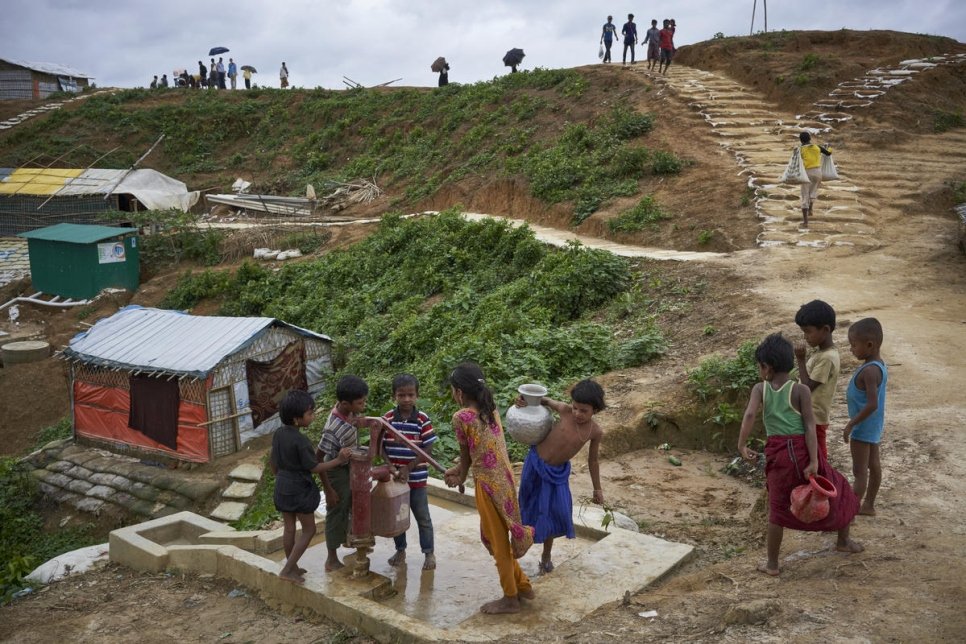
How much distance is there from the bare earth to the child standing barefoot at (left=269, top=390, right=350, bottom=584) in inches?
17.7

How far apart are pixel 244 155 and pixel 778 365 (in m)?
31.0

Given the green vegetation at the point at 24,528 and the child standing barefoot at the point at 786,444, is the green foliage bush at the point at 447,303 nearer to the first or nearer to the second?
the child standing barefoot at the point at 786,444

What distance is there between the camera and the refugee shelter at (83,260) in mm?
A: 21594

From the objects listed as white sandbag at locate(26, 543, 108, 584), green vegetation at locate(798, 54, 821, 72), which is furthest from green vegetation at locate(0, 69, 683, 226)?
white sandbag at locate(26, 543, 108, 584)

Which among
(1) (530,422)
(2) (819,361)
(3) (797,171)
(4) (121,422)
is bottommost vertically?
(4) (121,422)

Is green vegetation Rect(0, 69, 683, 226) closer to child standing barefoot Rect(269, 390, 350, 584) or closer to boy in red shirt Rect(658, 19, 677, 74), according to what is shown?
boy in red shirt Rect(658, 19, 677, 74)

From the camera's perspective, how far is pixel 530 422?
15.4 feet

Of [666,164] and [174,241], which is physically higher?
[666,164]

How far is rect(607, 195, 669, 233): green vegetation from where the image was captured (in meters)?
15.3

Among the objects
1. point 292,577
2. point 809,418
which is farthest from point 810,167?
point 292,577

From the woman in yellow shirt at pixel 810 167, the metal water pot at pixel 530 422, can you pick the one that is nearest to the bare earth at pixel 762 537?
the metal water pot at pixel 530 422

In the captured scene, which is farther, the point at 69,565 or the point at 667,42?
the point at 667,42

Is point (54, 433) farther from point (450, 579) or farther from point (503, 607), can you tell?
point (503, 607)

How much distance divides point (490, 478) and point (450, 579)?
3.77 feet
